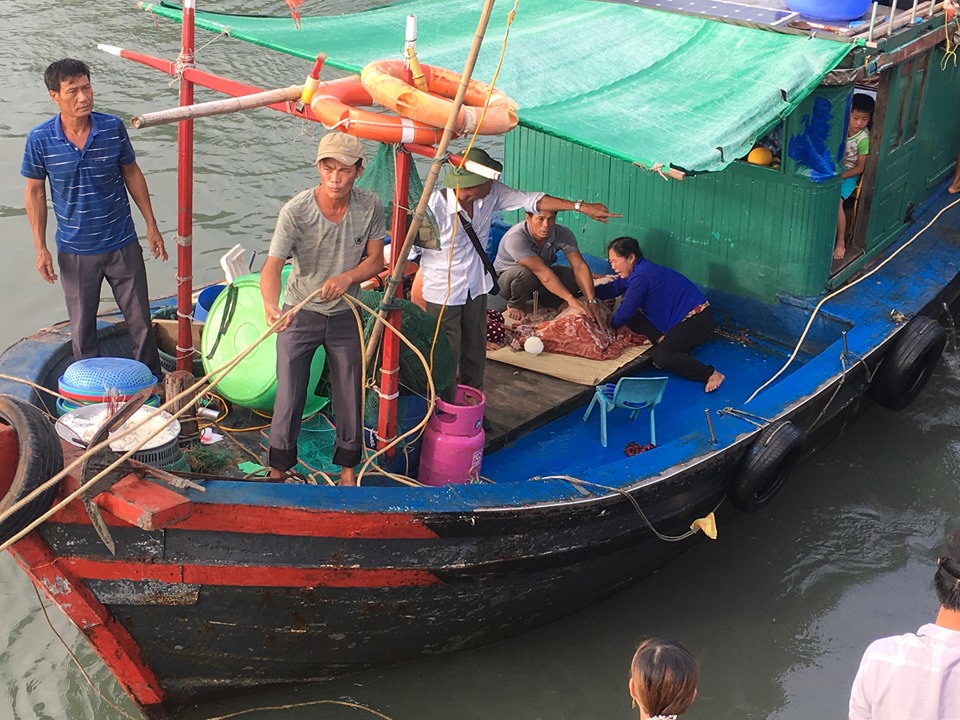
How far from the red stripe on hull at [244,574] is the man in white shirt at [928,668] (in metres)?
2.12

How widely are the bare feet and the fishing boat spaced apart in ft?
0.22

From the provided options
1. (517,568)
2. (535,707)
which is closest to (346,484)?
(517,568)

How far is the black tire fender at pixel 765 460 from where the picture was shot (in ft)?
18.3

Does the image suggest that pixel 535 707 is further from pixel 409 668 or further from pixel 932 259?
pixel 932 259

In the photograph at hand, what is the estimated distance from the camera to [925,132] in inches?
297

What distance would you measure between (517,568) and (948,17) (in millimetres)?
4543

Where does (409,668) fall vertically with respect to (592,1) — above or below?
below

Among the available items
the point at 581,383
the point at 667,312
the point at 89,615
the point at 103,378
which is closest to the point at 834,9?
the point at 667,312

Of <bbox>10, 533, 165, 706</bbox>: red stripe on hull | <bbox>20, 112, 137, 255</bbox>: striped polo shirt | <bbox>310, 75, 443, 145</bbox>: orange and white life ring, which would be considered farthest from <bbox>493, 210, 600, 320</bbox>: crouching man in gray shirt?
<bbox>10, 533, 165, 706</bbox>: red stripe on hull

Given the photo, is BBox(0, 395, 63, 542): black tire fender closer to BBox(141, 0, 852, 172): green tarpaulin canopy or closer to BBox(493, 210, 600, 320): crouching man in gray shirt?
BBox(141, 0, 852, 172): green tarpaulin canopy

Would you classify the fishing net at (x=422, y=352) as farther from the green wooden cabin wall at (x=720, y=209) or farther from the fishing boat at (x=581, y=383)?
the green wooden cabin wall at (x=720, y=209)

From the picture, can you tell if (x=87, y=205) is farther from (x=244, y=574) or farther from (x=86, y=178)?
(x=244, y=574)

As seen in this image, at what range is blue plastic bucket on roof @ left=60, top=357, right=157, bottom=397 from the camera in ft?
15.8

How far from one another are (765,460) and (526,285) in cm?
200
